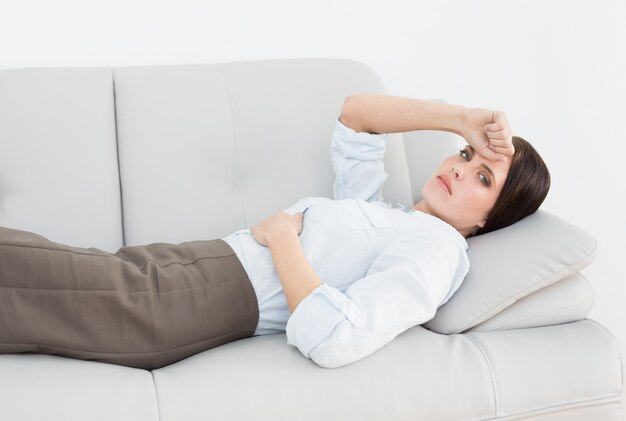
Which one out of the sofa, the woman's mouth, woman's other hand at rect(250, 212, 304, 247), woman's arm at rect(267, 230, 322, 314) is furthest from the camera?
the woman's mouth

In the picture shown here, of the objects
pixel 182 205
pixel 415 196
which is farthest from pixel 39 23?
pixel 415 196

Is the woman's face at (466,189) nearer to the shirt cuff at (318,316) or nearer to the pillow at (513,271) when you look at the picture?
the pillow at (513,271)

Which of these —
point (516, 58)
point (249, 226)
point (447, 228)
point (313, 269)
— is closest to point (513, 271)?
point (447, 228)

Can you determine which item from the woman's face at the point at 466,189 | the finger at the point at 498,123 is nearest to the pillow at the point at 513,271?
the woman's face at the point at 466,189

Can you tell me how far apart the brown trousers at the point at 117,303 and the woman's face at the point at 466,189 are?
461 millimetres

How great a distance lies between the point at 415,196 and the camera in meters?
1.91

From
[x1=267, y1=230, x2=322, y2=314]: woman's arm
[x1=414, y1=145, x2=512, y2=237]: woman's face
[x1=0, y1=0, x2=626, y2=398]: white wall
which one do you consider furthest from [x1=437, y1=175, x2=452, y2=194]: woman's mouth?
[x1=0, y1=0, x2=626, y2=398]: white wall

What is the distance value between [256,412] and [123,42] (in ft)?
4.08

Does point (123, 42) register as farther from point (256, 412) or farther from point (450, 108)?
point (256, 412)

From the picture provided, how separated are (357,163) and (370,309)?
0.54 meters

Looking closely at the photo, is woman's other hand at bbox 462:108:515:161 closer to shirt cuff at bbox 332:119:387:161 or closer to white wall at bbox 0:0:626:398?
shirt cuff at bbox 332:119:387:161

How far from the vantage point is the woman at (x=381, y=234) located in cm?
128

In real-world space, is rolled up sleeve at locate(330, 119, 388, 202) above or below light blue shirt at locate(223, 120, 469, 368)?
above

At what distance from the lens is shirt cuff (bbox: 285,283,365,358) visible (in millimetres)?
1249
